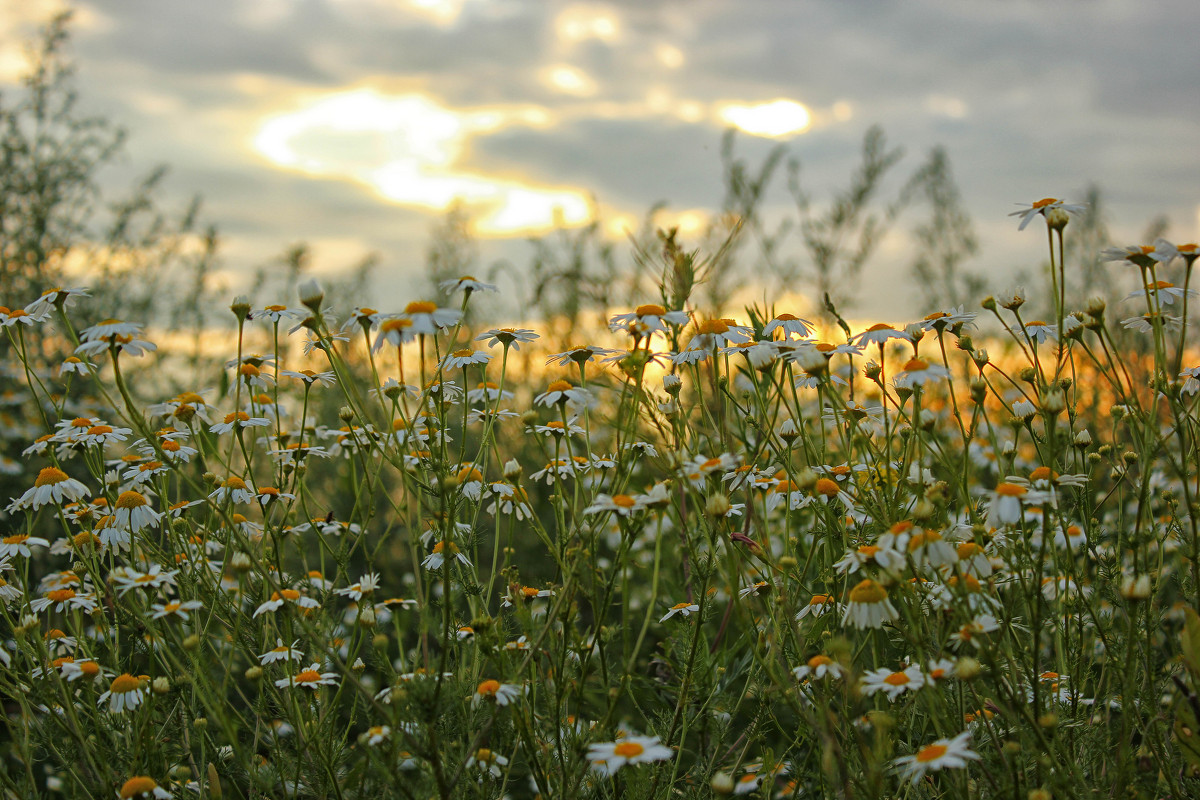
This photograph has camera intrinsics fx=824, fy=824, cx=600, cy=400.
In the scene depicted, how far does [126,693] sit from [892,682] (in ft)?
6.16

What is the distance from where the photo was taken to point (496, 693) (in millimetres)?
1775

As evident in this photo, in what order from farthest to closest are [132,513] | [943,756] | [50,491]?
[50,491] < [132,513] < [943,756]

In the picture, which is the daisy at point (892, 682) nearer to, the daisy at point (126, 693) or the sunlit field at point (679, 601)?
the sunlit field at point (679, 601)

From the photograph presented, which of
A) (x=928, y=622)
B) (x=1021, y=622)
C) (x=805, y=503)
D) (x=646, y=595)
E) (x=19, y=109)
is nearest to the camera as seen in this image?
(x=928, y=622)

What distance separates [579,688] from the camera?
171 cm

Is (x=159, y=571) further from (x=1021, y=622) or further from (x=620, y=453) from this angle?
(x=1021, y=622)

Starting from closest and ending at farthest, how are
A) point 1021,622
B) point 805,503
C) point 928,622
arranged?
point 928,622 < point 805,503 < point 1021,622

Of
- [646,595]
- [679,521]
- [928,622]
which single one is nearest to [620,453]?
[679,521]

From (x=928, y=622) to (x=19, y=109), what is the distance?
678cm

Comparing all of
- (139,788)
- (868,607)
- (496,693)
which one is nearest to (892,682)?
(868,607)

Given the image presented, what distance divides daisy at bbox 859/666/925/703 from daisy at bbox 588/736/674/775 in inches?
17.4

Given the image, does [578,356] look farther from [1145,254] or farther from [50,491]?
[50,491]

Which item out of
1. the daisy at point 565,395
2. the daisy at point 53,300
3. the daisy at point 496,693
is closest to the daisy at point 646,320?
the daisy at point 565,395

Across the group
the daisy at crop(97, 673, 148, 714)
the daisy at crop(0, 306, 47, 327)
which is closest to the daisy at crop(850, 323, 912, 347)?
the daisy at crop(97, 673, 148, 714)
